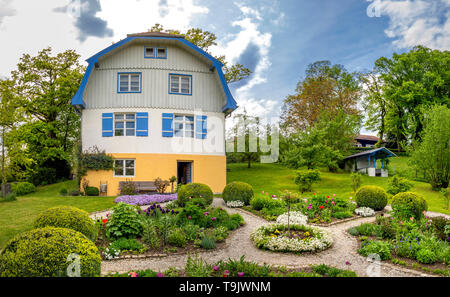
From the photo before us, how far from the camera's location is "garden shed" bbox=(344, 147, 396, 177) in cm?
2642

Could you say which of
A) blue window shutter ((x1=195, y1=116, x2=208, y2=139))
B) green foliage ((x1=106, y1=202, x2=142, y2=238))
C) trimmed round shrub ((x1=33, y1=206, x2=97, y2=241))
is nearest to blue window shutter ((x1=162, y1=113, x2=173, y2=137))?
blue window shutter ((x1=195, y1=116, x2=208, y2=139))

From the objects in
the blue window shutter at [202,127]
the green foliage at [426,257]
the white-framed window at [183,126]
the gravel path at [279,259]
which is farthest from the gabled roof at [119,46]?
the green foliage at [426,257]

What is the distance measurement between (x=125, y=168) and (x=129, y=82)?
5.19 meters

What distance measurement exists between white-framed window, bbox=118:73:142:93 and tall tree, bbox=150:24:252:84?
8.96 m

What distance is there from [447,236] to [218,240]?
234 inches

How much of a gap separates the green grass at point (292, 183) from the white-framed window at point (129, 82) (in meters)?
9.95

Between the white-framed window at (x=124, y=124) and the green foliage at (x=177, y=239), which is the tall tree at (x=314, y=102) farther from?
the green foliage at (x=177, y=239)

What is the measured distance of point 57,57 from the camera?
23.7 metres

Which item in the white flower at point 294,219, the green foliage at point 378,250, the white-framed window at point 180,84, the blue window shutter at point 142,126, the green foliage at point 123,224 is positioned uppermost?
the white-framed window at point 180,84

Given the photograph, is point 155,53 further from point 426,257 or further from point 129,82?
point 426,257

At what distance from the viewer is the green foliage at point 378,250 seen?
643 centimetres

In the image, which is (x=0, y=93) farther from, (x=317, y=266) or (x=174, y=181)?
(x=317, y=266)

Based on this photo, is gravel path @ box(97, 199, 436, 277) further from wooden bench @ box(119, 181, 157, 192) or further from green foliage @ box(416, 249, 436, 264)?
wooden bench @ box(119, 181, 157, 192)
